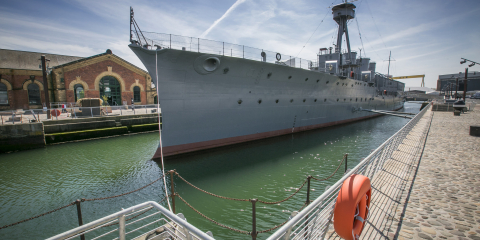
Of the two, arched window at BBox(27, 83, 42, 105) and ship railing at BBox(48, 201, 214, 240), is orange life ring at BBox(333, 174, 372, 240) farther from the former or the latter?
arched window at BBox(27, 83, 42, 105)

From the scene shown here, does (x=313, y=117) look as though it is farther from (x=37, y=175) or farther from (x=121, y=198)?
(x=37, y=175)

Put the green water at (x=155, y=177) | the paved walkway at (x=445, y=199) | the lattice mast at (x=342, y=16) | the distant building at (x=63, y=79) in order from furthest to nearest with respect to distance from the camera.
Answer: the distant building at (x=63, y=79) → the lattice mast at (x=342, y=16) → the green water at (x=155, y=177) → the paved walkway at (x=445, y=199)

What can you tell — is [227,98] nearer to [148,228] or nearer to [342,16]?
[148,228]

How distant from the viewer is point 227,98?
9.62 meters

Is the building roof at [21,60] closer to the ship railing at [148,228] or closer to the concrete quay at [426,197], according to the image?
the ship railing at [148,228]

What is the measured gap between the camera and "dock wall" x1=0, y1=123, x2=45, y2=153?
406 inches

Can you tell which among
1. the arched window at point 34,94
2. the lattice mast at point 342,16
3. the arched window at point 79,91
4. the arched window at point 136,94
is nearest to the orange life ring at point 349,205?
the lattice mast at point 342,16

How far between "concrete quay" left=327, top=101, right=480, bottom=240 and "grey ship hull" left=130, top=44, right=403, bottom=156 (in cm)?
624

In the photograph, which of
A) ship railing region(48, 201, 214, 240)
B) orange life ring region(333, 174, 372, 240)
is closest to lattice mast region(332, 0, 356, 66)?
orange life ring region(333, 174, 372, 240)

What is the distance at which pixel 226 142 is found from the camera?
10.2 meters

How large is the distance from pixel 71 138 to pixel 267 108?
1204cm

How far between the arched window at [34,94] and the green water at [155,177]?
16.0m

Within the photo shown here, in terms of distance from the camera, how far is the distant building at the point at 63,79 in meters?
20.5

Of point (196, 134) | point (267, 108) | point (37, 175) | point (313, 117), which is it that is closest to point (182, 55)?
point (196, 134)
